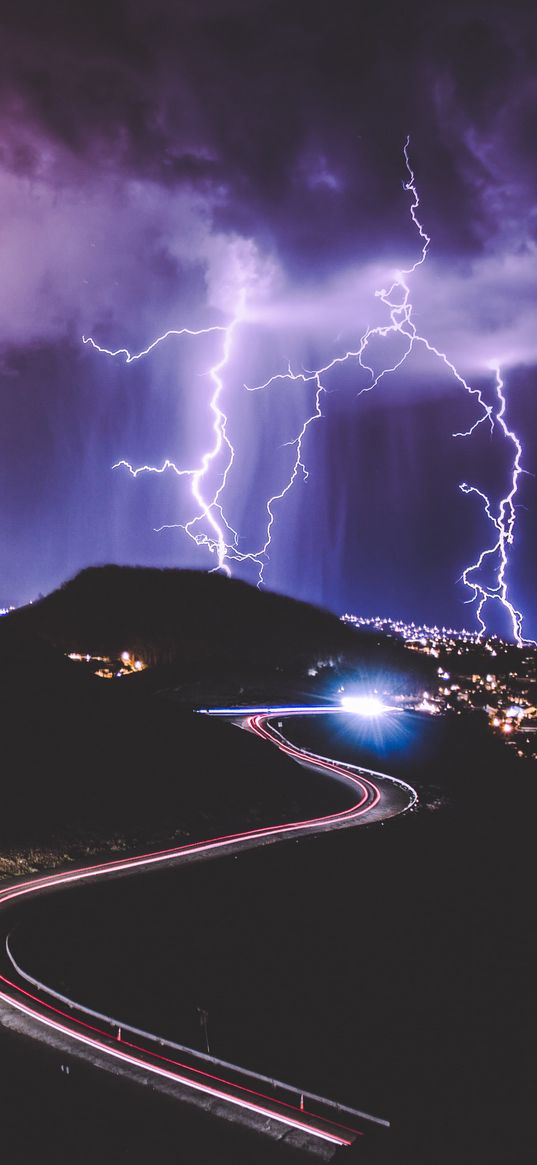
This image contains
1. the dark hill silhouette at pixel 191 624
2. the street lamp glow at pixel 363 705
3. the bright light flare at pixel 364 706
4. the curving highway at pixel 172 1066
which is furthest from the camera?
the dark hill silhouette at pixel 191 624

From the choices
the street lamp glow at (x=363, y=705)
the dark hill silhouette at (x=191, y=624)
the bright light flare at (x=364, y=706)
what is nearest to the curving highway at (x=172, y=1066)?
the bright light flare at (x=364, y=706)

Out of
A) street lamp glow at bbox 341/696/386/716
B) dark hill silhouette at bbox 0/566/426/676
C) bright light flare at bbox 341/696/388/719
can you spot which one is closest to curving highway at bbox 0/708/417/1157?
bright light flare at bbox 341/696/388/719

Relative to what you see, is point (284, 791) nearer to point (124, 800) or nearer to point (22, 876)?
point (124, 800)

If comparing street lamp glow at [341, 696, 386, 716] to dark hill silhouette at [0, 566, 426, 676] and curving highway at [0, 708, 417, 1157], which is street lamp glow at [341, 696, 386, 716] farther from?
curving highway at [0, 708, 417, 1157]

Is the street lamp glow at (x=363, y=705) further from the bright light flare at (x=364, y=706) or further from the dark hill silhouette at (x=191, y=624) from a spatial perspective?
the dark hill silhouette at (x=191, y=624)

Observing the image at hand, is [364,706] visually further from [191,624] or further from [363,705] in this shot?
[191,624]

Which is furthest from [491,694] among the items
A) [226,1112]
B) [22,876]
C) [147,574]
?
[226,1112]
